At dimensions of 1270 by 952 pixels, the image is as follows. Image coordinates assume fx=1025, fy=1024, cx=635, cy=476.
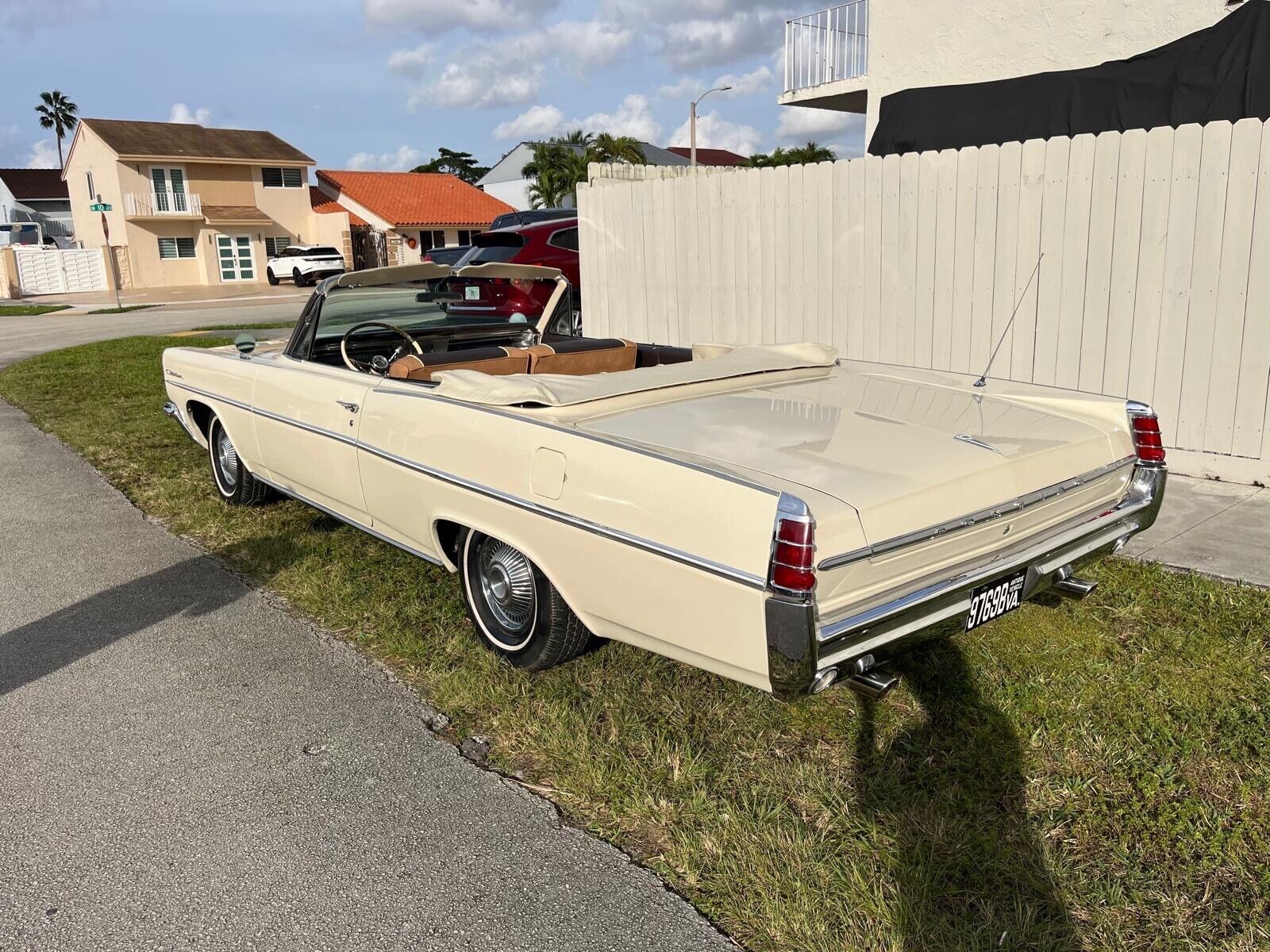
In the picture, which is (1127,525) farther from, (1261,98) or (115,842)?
(1261,98)

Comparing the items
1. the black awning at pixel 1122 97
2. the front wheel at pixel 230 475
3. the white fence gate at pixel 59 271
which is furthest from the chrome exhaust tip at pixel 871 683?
the white fence gate at pixel 59 271

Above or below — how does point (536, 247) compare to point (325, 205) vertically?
below

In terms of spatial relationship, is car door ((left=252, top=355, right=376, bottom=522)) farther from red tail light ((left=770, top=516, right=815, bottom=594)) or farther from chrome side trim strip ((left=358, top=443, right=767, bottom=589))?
red tail light ((left=770, top=516, right=815, bottom=594))

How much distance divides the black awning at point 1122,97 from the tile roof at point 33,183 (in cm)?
6896

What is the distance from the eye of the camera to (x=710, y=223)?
930 centimetres

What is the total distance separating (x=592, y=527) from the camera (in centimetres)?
317

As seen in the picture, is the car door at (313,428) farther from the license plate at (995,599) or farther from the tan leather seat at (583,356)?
the license plate at (995,599)

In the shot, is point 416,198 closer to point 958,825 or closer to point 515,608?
point 515,608

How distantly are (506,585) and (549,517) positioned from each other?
62 centimetres

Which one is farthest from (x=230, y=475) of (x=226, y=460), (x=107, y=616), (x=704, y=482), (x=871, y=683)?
(x=871, y=683)

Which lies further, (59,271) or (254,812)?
(59,271)

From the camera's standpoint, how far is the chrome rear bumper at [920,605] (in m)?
2.69

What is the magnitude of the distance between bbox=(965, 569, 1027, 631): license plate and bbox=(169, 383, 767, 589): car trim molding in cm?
85

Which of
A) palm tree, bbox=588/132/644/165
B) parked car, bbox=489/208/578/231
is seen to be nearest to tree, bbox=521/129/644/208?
palm tree, bbox=588/132/644/165
